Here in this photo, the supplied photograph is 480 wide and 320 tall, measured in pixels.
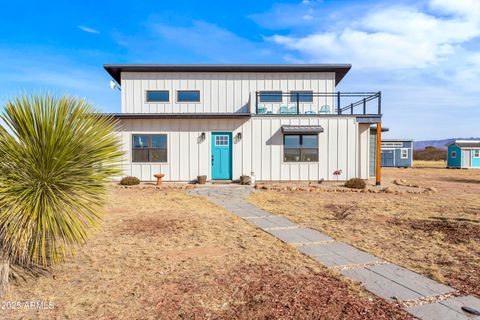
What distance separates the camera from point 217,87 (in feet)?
54.7

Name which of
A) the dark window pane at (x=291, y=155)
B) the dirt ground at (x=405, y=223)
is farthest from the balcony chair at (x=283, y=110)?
the dirt ground at (x=405, y=223)

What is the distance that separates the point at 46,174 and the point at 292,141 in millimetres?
12799

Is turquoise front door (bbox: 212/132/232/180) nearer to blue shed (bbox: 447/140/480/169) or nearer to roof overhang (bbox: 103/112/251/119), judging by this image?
roof overhang (bbox: 103/112/251/119)

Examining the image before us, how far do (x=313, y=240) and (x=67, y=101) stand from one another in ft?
15.2

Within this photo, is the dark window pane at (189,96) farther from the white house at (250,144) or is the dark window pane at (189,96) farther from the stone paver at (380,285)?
the stone paver at (380,285)

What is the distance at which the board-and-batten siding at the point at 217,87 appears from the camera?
16.5 metres

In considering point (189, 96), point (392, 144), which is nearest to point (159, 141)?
point (189, 96)

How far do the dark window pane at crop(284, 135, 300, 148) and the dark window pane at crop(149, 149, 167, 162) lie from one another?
6.17m

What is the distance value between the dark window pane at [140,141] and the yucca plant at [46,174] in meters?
11.6

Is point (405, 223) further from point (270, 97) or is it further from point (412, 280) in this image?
point (270, 97)

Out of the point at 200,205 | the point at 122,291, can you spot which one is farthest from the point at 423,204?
the point at 122,291

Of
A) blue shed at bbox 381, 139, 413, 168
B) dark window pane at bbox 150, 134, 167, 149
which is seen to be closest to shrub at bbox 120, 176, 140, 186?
dark window pane at bbox 150, 134, 167, 149

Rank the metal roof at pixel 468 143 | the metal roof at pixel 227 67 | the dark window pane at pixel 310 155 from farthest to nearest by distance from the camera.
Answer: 1. the metal roof at pixel 468 143
2. the metal roof at pixel 227 67
3. the dark window pane at pixel 310 155

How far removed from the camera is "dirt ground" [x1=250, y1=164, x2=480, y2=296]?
444 centimetres
